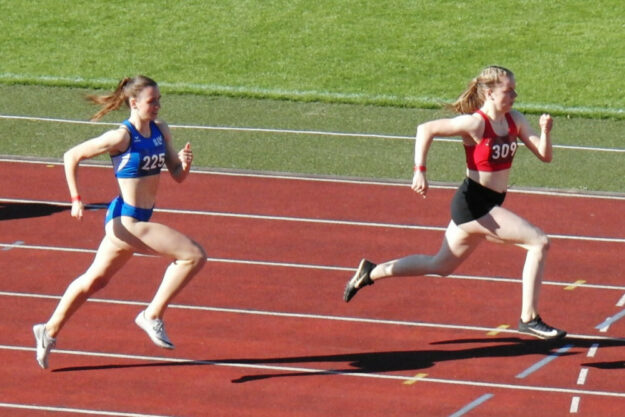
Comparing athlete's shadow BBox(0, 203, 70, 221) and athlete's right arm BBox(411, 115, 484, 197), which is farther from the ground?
athlete's right arm BBox(411, 115, 484, 197)

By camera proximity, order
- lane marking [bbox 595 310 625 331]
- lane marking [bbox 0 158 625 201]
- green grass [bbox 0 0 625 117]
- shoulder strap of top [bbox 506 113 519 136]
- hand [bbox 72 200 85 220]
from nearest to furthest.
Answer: hand [bbox 72 200 85 220] → shoulder strap of top [bbox 506 113 519 136] → lane marking [bbox 595 310 625 331] → lane marking [bbox 0 158 625 201] → green grass [bbox 0 0 625 117]

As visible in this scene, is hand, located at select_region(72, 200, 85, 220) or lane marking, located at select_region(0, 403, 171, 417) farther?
hand, located at select_region(72, 200, 85, 220)

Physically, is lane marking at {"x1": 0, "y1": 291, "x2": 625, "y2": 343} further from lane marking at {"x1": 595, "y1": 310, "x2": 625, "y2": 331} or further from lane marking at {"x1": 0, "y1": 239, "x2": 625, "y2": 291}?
lane marking at {"x1": 0, "y1": 239, "x2": 625, "y2": 291}

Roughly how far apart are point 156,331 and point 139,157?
47.9 inches

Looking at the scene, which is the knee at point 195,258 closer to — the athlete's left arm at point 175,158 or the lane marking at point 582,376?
the athlete's left arm at point 175,158

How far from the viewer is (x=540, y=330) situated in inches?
398

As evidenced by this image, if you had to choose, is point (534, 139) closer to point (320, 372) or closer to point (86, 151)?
point (320, 372)

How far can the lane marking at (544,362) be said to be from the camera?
9930 millimetres

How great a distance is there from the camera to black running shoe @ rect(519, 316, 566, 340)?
398 inches

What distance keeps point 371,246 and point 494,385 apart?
347cm

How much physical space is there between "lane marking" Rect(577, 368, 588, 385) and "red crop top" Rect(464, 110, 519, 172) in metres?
1.50

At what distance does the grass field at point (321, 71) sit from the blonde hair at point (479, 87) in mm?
5000

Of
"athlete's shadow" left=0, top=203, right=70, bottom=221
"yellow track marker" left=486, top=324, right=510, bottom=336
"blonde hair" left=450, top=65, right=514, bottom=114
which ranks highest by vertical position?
"blonde hair" left=450, top=65, right=514, bottom=114

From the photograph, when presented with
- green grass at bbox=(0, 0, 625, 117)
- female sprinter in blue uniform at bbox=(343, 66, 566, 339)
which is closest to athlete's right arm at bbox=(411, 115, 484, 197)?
female sprinter in blue uniform at bbox=(343, 66, 566, 339)
